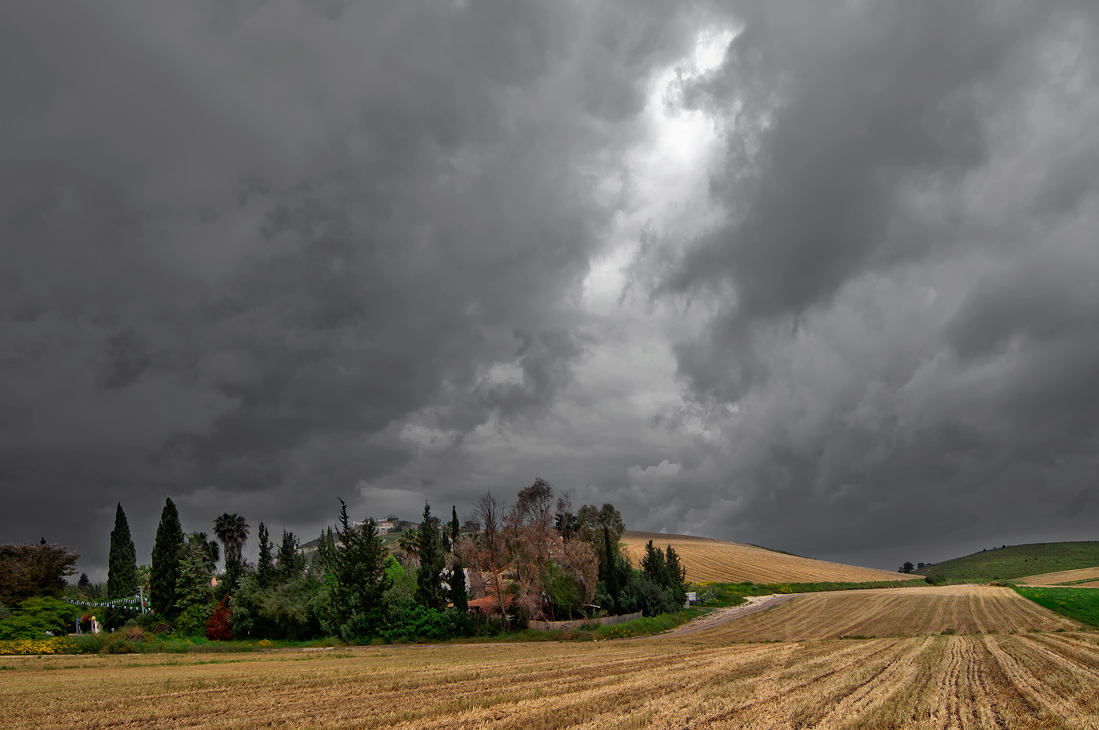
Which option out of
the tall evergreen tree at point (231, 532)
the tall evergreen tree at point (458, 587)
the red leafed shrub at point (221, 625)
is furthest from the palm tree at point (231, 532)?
the tall evergreen tree at point (458, 587)

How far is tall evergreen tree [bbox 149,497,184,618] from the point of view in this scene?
78438 mm

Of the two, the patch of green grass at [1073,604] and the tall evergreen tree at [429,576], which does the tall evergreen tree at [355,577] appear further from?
the patch of green grass at [1073,604]

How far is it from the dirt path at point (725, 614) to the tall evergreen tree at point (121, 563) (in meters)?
88.2

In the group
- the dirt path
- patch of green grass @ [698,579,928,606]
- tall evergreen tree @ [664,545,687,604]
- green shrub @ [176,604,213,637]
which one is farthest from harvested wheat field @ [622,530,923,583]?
green shrub @ [176,604,213,637]

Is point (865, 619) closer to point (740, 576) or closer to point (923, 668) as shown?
point (923, 668)

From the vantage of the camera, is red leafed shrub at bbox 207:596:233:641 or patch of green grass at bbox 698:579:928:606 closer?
red leafed shrub at bbox 207:596:233:641

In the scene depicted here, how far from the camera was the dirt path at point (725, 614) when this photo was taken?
205 ft

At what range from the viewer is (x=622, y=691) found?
68.1ft

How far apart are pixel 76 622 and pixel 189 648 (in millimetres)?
36364

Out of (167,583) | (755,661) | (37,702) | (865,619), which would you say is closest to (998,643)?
(755,661)

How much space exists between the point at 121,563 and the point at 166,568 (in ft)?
120

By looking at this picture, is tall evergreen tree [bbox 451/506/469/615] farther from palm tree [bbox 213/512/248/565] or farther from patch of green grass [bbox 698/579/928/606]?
palm tree [bbox 213/512/248/565]

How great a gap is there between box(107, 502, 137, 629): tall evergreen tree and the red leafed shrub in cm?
4479

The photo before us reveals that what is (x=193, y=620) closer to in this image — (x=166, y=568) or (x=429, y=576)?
(x=166, y=568)
